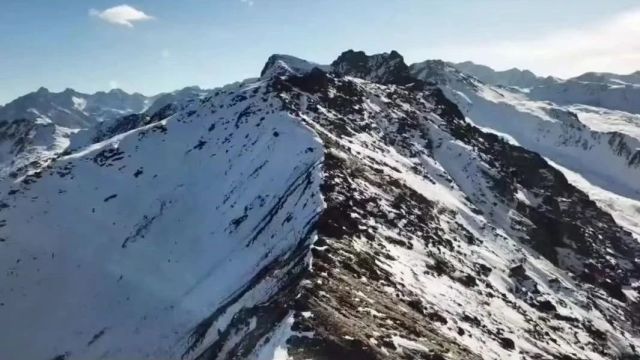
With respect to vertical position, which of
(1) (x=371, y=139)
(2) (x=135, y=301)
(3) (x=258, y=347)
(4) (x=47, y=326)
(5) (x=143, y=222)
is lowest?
(4) (x=47, y=326)

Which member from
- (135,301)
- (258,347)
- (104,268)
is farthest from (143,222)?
(258,347)

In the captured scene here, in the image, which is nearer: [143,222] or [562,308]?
[562,308]

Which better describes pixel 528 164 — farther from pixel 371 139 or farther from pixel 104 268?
pixel 104 268

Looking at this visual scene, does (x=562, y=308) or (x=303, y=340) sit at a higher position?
(x=303, y=340)

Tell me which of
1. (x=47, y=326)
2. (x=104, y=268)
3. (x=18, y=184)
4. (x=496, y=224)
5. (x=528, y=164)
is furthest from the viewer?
(x=528, y=164)

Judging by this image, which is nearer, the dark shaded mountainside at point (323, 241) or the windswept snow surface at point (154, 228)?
the dark shaded mountainside at point (323, 241)

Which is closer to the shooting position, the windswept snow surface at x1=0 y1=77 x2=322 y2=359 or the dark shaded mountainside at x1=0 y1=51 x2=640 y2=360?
the dark shaded mountainside at x1=0 y1=51 x2=640 y2=360

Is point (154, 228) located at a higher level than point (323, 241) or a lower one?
lower

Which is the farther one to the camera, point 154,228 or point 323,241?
point 154,228
